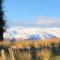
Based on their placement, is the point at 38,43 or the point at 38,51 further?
the point at 38,43

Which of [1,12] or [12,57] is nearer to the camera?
[12,57]

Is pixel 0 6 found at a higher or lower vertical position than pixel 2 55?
higher

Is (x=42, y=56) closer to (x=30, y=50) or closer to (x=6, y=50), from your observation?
(x=30, y=50)

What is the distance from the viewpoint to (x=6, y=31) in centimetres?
2736

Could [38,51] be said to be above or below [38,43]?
below

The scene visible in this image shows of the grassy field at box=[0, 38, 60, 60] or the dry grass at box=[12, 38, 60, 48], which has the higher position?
the dry grass at box=[12, 38, 60, 48]

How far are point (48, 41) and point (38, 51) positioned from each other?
1.92ft

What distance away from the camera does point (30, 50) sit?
1041 cm

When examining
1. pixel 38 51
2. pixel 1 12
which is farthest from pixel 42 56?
pixel 1 12

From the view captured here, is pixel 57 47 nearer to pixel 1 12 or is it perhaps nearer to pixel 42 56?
pixel 42 56

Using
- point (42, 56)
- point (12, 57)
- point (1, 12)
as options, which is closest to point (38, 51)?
point (42, 56)

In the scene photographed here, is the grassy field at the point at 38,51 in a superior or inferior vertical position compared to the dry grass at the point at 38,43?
inferior

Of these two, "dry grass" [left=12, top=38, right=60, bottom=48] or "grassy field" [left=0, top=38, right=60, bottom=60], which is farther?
"dry grass" [left=12, top=38, right=60, bottom=48]

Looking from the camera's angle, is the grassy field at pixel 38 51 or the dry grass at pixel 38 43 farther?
the dry grass at pixel 38 43
